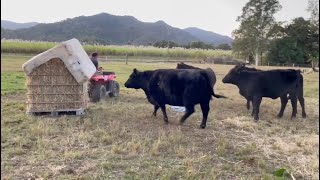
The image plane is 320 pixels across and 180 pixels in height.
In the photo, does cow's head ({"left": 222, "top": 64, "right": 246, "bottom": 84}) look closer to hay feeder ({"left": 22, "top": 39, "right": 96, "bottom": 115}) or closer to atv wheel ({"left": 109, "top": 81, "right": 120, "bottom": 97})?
atv wheel ({"left": 109, "top": 81, "right": 120, "bottom": 97})

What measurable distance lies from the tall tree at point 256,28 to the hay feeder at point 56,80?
116ft

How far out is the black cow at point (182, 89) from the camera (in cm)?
763

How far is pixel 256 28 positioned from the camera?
42.3m

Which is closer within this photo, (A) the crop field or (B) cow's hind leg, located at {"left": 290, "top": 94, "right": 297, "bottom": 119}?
(B) cow's hind leg, located at {"left": 290, "top": 94, "right": 297, "bottom": 119}

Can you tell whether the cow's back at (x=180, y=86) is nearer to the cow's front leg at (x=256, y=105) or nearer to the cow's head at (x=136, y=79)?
the cow's head at (x=136, y=79)

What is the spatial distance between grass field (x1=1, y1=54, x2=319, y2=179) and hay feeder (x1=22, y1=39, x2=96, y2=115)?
0.43 metres

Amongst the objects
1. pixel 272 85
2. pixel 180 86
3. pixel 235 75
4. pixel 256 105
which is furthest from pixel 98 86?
pixel 272 85

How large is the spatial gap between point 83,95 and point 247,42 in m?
36.7

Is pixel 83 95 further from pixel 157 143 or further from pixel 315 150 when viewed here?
pixel 315 150

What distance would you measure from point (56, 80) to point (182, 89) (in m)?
2.85

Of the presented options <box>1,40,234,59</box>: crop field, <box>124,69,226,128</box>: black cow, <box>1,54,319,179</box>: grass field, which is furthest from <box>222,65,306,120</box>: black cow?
<box>1,40,234,59</box>: crop field

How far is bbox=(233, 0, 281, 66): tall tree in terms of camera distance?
41.7m

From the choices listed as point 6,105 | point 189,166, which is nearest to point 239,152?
point 189,166

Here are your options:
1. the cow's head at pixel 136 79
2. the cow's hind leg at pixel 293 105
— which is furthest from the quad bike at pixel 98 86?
the cow's hind leg at pixel 293 105
